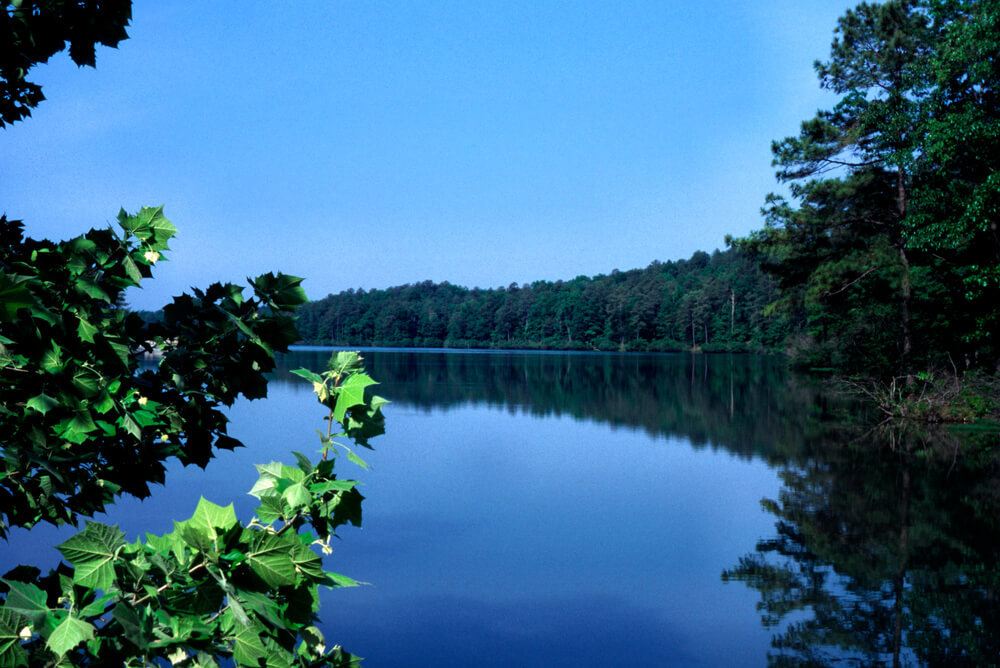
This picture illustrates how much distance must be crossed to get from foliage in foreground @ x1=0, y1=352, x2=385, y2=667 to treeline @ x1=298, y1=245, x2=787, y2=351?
9561 centimetres

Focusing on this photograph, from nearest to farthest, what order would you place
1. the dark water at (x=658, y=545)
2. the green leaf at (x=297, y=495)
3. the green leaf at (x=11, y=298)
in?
the green leaf at (x=11, y=298) → the green leaf at (x=297, y=495) → the dark water at (x=658, y=545)

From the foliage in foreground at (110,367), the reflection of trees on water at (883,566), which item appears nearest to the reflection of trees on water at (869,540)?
the reflection of trees on water at (883,566)

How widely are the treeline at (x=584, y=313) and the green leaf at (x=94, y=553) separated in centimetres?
9586

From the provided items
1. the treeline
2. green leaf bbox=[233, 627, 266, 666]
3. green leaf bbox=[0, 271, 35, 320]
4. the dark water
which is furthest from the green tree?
the treeline

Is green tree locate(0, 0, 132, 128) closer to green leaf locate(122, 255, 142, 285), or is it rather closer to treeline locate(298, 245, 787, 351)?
green leaf locate(122, 255, 142, 285)

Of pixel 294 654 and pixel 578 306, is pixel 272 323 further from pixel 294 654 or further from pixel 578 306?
pixel 578 306

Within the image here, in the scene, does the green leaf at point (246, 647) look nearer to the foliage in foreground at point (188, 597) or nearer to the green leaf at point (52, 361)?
the foliage in foreground at point (188, 597)

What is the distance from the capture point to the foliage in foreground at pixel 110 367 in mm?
1959

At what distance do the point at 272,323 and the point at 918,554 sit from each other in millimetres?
8086

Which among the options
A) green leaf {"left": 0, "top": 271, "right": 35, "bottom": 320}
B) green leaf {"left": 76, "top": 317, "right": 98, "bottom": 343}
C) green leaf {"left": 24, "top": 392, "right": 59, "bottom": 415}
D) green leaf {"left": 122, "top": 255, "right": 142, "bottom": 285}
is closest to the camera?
green leaf {"left": 0, "top": 271, "right": 35, "bottom": 320}

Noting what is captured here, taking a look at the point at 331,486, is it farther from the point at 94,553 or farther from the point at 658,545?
the point at 658,545

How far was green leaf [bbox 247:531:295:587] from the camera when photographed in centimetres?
161

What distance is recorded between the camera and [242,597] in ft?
5.25

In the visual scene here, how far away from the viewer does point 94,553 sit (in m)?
1.56
